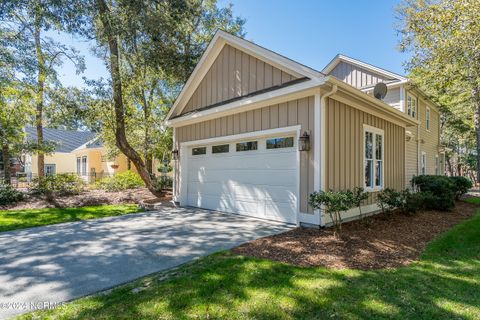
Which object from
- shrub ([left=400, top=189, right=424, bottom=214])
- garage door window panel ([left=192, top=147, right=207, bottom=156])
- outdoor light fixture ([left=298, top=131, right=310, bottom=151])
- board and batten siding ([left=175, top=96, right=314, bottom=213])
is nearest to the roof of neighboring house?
garage door window panel ([left=192, top=147, right=207, bottom=156])

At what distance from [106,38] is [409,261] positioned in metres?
11.6

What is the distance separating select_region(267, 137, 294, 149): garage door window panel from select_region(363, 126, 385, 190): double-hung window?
2.47m

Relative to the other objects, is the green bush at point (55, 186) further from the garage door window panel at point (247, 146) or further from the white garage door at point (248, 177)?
the garage door window panel at point (247, 146)

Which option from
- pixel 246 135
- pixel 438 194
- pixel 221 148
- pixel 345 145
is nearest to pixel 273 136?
pixel 246 135

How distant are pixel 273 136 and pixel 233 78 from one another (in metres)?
2.43

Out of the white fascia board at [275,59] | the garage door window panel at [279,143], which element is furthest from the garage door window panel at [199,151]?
the white fascia board at [275,59]

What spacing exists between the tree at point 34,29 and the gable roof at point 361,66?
1174 cm

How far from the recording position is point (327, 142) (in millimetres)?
6211

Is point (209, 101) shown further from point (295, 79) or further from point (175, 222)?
point (175, 222)

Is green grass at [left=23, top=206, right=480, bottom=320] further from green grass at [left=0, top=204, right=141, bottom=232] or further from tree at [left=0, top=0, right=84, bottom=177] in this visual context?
tree at [left=0, top=0, right=84, bottom=177]

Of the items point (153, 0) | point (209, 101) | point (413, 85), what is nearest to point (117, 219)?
point (209, 101)

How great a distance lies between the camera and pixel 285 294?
310 cm

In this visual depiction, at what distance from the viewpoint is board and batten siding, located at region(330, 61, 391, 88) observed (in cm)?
1320

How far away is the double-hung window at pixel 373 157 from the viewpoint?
25.8 feet
